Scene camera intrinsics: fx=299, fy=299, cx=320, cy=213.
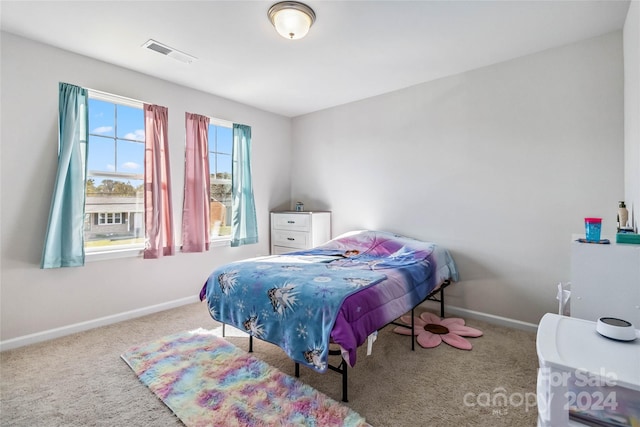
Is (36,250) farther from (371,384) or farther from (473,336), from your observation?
(473,336)

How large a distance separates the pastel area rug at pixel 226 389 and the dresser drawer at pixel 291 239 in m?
1.83

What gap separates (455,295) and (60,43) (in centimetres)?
442

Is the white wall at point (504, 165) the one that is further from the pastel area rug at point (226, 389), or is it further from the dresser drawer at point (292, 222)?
the pastel area rug at point (226, 389)

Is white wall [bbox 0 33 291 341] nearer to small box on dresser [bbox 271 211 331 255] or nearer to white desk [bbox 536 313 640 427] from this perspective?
small box on dresser [bbox 271 211 331 255]

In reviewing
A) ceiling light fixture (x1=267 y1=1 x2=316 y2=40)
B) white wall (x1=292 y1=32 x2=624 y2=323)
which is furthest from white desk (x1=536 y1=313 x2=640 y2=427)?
ceiling light fixture (x1=267 y1=1 x2=316 y2=40)

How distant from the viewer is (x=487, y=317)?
119 inches

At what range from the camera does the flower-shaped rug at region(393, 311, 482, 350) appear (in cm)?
254

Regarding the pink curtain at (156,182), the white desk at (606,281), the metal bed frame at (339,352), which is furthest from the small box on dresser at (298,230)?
the white desk at (606,281)

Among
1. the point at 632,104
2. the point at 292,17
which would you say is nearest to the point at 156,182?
the point at 292,17

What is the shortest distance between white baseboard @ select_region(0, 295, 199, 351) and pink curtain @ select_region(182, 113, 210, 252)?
650 mm

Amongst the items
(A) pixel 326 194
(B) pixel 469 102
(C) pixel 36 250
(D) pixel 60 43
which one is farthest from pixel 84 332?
(B) pixel 469 102

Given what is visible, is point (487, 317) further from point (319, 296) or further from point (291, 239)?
point (291, 239)

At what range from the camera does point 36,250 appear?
258 centimetres

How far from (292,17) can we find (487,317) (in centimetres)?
320
